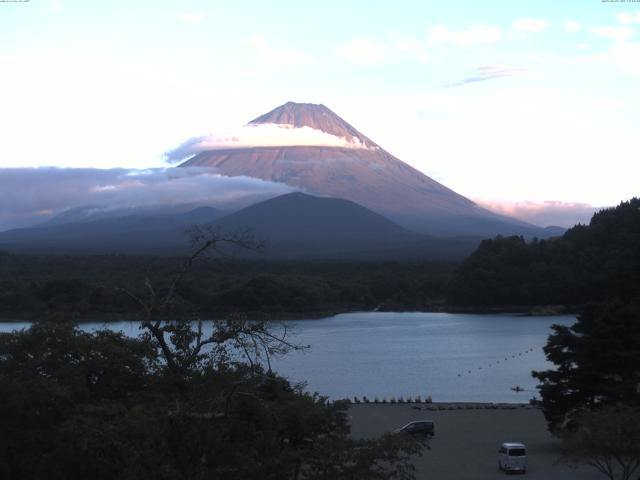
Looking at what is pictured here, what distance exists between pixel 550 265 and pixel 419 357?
822 inches

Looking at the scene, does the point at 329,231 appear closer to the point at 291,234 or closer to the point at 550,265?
the point at 291,234

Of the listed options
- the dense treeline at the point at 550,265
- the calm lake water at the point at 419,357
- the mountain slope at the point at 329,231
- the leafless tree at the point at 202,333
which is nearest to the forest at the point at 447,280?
the dense treeline at the point at 550,265

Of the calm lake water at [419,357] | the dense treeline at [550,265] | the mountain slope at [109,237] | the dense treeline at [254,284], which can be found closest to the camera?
the calm lake water at [419,357]

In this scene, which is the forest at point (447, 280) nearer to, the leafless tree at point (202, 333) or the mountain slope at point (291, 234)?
the mountain slope at point (291, 234)

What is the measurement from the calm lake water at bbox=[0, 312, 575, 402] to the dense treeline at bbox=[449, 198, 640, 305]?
362cm

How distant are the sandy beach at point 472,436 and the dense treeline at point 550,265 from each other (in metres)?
27.8

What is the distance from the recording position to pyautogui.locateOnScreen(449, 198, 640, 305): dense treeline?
44281mm

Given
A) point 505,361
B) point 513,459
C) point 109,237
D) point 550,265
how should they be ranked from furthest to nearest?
point 109,237, point 550,265, point 505,361, point 513,459

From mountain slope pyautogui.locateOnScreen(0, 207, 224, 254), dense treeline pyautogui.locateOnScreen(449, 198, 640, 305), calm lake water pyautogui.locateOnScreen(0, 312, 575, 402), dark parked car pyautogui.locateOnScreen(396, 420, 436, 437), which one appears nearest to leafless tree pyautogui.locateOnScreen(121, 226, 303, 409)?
dark parked car pyautogui.locateOnScreen(396, 420, 436, 437)

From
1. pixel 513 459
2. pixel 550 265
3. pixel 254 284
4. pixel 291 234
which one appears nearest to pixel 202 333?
pixel 513 459

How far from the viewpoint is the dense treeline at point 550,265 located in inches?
1743

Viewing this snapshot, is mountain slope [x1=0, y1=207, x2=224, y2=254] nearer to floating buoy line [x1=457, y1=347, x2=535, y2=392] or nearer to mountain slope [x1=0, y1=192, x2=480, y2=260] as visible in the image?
mountain slope [x1=0, y1=192, x2=480, y2=260]

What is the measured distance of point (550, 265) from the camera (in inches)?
1813

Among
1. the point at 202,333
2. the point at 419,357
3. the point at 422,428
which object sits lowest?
the point at 419,357
